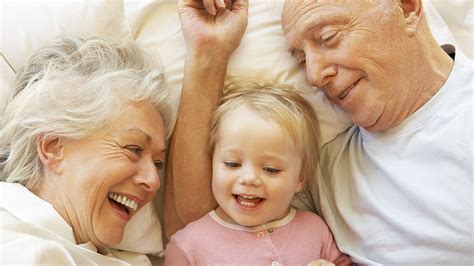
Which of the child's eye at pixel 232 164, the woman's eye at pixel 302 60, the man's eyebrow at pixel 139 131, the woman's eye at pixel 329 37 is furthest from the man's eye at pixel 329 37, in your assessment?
the man's eyebrow at pixel 139 131

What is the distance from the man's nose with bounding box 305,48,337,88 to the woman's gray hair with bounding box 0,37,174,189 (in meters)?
0.43

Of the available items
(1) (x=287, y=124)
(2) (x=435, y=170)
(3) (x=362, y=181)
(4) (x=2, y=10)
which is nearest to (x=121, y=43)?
(4) (x=2, y=10)

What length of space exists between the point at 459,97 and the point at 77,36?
3.57 ft

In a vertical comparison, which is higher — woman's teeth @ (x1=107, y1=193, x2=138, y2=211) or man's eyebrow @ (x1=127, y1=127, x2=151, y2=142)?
man's eyebrow @ (x1=127, y1=127, x2=151, y2=142)

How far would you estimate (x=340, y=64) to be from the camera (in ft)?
5.03

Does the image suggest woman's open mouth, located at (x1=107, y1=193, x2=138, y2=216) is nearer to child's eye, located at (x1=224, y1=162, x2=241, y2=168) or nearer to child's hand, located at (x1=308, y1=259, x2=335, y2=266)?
child's eye, located at (x1=224, y1=162, x2=241, y2=168)

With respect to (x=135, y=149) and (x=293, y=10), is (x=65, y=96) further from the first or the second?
(x=293, y=10)

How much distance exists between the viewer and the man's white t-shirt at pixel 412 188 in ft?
4.74

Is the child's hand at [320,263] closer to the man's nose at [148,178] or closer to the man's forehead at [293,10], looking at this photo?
the man's nose at [148,178]

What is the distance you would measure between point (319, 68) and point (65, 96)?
694 mm

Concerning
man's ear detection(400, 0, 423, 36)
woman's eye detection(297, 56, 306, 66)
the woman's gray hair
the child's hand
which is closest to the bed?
woman's eye detection(297, 56, 306, 66)

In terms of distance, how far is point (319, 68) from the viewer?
1.56 meters

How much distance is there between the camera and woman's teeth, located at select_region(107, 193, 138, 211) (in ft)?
4.82

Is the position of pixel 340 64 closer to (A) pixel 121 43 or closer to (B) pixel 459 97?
(B) pixel 459 97
